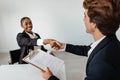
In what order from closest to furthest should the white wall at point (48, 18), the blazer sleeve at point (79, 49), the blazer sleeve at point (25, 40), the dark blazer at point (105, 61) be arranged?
the dark blazer at point (105, 61)
the blazer sleeve at point (79, 49)
the blazer sleeve at point (25, 40)
the white wall at point (48, 18)

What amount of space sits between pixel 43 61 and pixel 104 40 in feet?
2.20

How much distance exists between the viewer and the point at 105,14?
1.15 metres

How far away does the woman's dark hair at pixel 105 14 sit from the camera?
1.14 metres

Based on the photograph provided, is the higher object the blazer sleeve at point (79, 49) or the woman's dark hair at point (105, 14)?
the woman's dark hair at point (105, 14)

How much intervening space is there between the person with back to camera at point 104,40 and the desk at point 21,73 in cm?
82

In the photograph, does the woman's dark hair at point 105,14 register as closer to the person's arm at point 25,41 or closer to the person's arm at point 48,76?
the person's arm at point 48,76

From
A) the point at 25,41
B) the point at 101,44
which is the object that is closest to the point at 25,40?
the point at 25,41

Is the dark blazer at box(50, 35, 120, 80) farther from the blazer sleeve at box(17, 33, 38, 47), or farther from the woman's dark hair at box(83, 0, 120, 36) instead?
the blazer sleeve at box(17, 33, 38, 47)

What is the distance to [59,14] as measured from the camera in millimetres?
5418

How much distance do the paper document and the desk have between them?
8.6 inches

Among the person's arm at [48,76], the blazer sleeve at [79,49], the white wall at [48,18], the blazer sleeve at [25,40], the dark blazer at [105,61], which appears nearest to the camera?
the dark blazer at [105,61]

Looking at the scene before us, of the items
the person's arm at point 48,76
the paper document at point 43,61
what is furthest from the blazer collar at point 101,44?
the paper document at point 43,61

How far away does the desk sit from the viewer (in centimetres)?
197

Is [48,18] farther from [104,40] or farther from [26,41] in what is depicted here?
[104,40]
